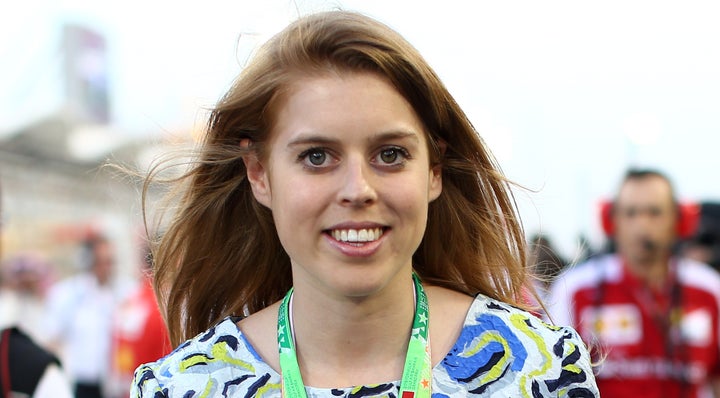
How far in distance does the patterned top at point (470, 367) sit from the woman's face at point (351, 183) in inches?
9.3

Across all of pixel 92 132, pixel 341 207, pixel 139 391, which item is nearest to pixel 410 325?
pixel 341 207

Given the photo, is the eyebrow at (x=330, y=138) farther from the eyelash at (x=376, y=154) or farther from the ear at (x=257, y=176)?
the ear at (x=257, y=176)

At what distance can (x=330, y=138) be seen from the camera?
2596 mm

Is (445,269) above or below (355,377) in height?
above

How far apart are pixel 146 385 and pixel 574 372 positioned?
3.19ft

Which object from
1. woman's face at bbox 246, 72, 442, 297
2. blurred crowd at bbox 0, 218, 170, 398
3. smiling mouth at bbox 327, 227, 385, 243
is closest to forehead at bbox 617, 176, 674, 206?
blurred crowd at bbox 0, 218, 170, 398

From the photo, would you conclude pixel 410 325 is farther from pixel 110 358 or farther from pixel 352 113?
pixel 110 358

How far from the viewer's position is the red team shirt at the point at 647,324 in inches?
239

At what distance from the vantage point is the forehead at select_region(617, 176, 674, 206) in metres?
6.46

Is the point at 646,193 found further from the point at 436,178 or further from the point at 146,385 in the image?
the point at 146,385

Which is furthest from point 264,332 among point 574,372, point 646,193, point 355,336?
point 646,193

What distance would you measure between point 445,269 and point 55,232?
23.8 m

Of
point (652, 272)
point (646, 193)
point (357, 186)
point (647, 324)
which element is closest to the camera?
point (357, 186)

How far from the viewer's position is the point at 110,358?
32.1 feet
